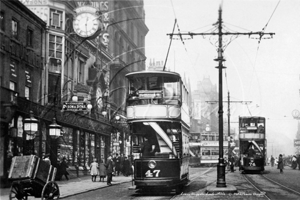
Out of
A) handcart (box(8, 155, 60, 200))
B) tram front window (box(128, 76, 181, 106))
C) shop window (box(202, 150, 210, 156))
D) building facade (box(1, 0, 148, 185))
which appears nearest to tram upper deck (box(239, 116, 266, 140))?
building facade (box(1, 0, 148, 185))

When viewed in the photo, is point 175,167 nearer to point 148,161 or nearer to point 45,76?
point 148,161

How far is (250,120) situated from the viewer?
38.9 meters

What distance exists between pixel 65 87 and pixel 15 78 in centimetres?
792

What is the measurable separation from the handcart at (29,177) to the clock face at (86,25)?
69.8 ft

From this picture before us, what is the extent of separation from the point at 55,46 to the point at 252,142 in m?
16.2

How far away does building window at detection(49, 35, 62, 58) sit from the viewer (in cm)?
3309

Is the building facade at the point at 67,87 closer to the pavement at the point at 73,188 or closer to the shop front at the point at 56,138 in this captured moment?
the shop front at the point at 56,138

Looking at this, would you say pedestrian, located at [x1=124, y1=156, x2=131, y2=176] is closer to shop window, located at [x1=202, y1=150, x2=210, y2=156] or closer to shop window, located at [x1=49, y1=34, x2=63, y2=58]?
shop window, located at [x1=49, y1=34, x2=63, y2=58]

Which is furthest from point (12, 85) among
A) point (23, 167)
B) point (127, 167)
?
point (23, 167)

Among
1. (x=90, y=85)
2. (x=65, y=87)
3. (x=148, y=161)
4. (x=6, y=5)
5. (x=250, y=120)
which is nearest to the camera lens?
(x=148, y=161)

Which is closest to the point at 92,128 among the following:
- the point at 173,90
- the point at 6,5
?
the point at 6,5

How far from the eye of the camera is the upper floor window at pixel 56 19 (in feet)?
112

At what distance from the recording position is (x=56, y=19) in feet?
112

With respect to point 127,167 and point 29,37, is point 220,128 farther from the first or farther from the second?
point 127,167
